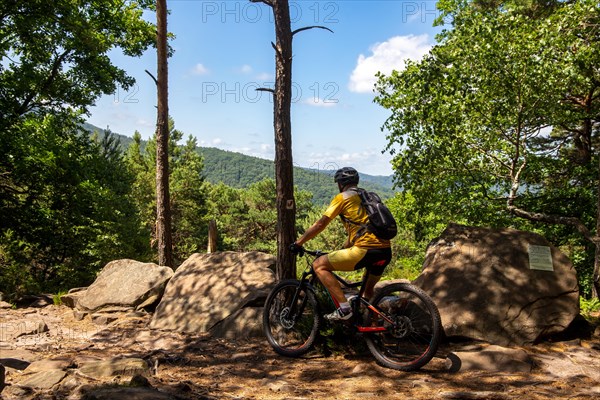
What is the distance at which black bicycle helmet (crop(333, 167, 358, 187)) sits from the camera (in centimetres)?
543

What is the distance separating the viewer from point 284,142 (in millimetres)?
7000

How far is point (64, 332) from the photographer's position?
7406 mm

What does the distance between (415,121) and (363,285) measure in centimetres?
660

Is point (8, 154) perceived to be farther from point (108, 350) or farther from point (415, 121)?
point (415, 121)

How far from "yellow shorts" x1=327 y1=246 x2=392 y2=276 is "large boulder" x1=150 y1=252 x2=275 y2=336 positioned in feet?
8.16

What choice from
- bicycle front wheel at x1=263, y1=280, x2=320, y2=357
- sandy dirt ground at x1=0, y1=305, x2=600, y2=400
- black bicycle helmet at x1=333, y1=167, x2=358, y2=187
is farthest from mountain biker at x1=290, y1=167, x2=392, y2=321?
sandy dirt ground at x1=0, y1=305, x2=600, y2=400

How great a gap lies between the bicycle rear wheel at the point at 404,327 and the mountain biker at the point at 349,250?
317 millimetres

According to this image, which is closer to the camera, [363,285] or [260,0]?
[363,285]

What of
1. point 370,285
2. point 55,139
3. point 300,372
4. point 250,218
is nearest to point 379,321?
point 370,285

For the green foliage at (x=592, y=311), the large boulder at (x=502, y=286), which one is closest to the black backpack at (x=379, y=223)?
the large boulder at (x=502, y=286)

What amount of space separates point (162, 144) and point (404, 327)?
8.96m

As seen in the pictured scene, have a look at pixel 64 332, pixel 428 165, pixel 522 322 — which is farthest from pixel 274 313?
pixel 428 165

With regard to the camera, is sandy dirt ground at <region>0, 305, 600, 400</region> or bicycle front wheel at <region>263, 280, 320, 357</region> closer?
sandy dirt ground at <region>0, 305, 600, 400</region>

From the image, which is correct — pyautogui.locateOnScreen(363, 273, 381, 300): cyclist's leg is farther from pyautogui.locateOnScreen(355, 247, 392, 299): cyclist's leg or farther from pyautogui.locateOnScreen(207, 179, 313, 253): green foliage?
pyautogui.locateOnScreen(207, 179, 313, 253): green foliage
